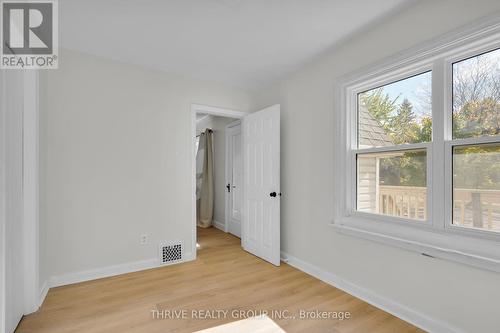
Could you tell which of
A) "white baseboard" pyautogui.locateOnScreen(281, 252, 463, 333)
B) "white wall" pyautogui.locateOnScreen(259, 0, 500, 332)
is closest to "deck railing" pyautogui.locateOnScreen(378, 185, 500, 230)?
"white wall" pyautogui.locateOnScreen(259, 0, 500, 332)

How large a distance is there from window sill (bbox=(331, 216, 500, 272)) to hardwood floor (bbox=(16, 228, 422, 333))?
612 millimetres

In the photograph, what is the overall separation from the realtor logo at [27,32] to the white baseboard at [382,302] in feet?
10.7

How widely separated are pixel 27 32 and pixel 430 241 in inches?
145

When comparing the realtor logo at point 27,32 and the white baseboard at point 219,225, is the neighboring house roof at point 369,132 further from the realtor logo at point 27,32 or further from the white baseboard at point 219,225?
the white baseboard at point 219,225

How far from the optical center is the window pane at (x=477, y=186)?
164 cm

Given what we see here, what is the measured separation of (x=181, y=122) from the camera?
10.7 ft

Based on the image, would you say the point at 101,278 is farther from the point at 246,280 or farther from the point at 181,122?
the point at 181,122

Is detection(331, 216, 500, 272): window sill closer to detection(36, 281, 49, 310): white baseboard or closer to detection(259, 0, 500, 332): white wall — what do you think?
detection(259, 0, 500, 332): white wall

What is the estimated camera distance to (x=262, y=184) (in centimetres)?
340

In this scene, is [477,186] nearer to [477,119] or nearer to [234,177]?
[477,119]

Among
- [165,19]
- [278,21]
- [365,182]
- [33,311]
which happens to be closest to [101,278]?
[33,311]

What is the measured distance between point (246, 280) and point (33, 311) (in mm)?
1876

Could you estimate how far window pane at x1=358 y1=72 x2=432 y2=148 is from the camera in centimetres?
203

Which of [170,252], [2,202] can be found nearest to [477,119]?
[2,202]
